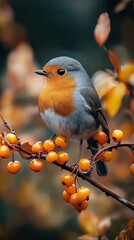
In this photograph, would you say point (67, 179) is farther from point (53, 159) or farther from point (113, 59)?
point (113, 59)

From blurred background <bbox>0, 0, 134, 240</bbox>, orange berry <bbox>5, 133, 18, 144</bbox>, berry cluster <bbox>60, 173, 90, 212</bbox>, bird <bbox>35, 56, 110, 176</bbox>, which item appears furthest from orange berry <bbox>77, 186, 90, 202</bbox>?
blurred background <bbox>0, 0, 134, 240</bbox>

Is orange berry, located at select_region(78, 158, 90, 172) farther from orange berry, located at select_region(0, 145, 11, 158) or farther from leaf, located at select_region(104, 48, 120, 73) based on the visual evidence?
leaf, located at select_region(104, 48, 120, 73)

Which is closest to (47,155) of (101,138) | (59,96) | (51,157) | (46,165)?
(51,157)

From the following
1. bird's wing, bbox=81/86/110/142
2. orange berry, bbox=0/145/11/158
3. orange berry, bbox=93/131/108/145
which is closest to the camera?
orange berry, bbox=0/145/11/158

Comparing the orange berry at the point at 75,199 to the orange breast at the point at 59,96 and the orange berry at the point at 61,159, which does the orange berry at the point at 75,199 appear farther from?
the orange breast at the point at 59,96

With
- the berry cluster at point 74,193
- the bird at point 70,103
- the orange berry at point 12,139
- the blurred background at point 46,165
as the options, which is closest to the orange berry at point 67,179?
the berry cluster at point 74,193

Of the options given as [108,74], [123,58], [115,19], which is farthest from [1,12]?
[108,74]
